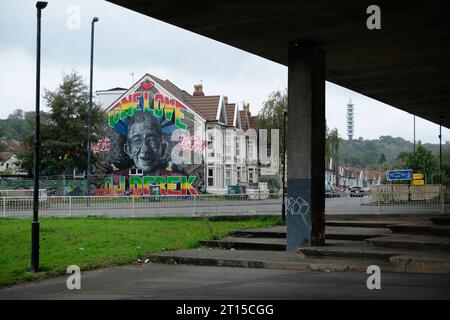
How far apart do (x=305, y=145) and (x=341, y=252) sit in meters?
2.87

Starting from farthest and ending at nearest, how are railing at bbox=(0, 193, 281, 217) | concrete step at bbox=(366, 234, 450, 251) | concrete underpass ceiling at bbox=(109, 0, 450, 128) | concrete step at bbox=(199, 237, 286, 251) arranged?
railing at bbox=(0, 193, 281, 217) → concrete step at bbox=(199, 237, 286, 251) → concrete step at bbox=(366, 234, 450, 251) → concrete underpass ceiling at bbox=(109, 0, 450, 128)

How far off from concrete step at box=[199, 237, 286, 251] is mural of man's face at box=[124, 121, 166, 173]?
43.1 meters

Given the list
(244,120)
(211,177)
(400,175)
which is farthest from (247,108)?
(400,175)

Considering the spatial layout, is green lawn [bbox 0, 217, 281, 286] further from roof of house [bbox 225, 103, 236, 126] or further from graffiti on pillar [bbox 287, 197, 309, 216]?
roof of house [bbox 225, 103, 236, 126]

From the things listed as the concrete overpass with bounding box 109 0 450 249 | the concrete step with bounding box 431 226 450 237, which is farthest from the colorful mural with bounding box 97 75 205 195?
the concrete step with bounding box 431 226 450 237

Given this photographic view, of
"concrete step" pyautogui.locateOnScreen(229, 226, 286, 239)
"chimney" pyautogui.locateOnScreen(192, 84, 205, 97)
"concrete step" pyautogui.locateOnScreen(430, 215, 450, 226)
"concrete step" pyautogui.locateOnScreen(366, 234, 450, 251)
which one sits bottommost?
"concrete step" pyautogui.locateOnScreen(229, 226, 286, 239)

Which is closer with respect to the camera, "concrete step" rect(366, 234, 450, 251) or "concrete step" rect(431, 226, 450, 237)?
"concrete step" rect(366, 234, 450, 251)

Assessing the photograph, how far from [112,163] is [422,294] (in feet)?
178

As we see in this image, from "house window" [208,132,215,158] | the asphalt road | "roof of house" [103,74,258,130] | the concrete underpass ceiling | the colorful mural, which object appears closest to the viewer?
the concrete underpass ceiling

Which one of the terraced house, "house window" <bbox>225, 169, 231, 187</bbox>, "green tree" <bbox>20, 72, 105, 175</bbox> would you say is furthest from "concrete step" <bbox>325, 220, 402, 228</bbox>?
"house window" <bbox>225, 169, 231, 187</bbox>

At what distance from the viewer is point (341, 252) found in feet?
45.5

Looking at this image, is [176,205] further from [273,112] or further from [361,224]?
[273,112]

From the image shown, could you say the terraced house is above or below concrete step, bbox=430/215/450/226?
above

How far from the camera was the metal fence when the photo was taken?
28.8m
